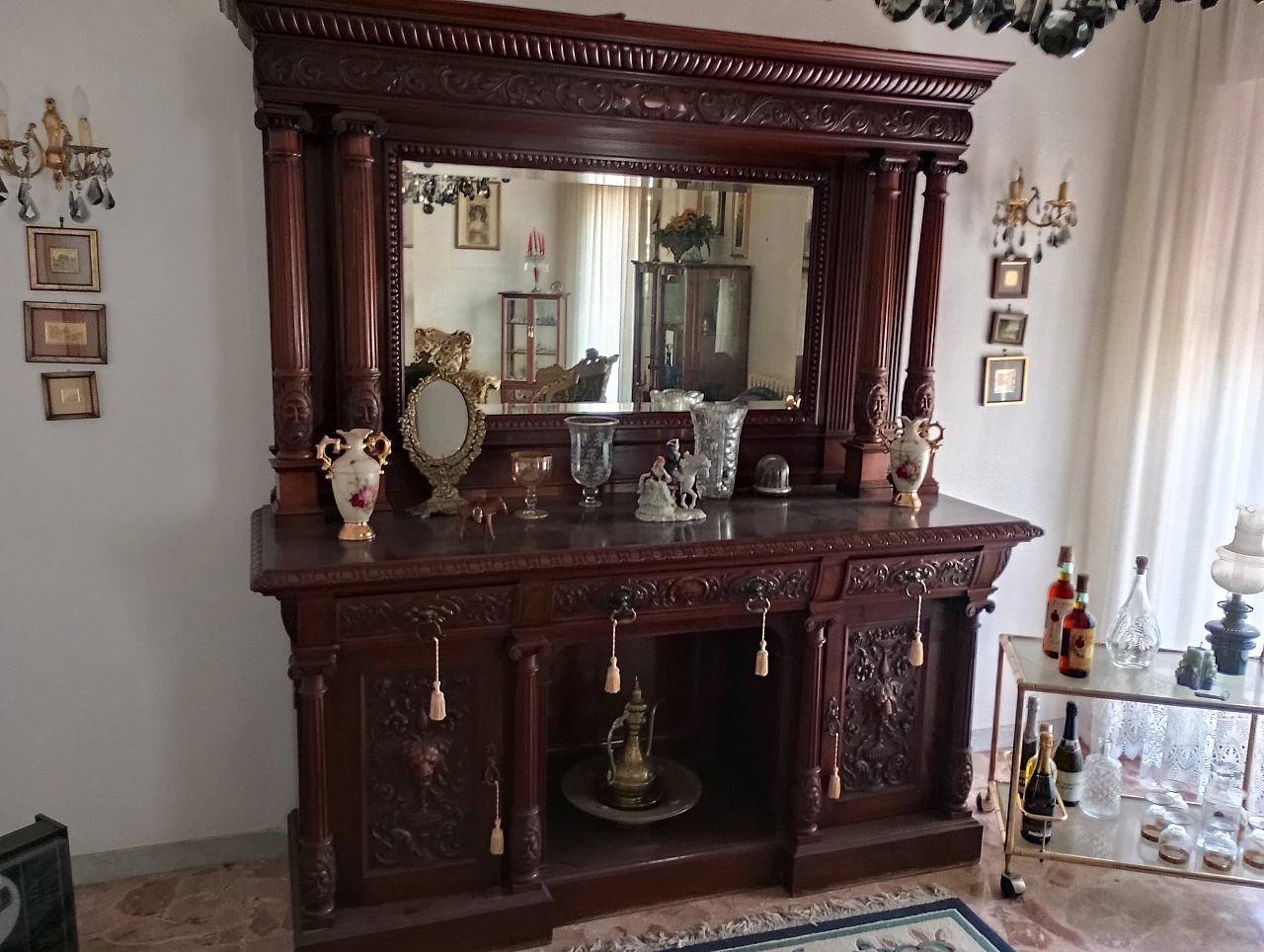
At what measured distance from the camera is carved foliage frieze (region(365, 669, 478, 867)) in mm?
2014

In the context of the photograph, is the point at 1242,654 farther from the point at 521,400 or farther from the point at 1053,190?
the point at 521,400

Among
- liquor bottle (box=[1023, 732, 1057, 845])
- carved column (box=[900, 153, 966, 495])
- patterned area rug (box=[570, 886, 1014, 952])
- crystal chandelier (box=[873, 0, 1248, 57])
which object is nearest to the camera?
crystal chandelier (box=[873, 0, 1248, 57])

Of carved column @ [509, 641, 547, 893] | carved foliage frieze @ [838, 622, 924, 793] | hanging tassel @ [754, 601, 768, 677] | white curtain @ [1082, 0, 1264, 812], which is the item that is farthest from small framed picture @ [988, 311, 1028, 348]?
carved column @ [509, 641, 547, 893]

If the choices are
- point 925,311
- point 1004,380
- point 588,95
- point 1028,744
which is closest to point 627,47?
point 588,95

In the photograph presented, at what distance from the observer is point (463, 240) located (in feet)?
7.41

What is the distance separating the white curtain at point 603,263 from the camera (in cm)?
236

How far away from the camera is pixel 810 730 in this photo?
233cm

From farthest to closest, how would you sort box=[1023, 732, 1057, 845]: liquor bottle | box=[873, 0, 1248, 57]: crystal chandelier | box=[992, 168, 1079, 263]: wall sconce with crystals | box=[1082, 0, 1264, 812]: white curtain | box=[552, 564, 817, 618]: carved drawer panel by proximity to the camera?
box=[992, 168, 1079, 263]: wall sconce with crystals → box=[1082, 0, 1264, 812]: white curtain → box=[1023, 732, 1057, 845]: liquor bottle → box=[552, 564, 817, 618]: carved drawer panel → box=[873, 0, 1248, 57]: crystal chandelier

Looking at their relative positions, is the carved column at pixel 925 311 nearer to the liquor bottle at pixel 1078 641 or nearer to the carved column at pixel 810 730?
the liquor bottle at pixel 1078 641

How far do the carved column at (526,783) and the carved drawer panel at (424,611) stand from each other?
0.15 metres

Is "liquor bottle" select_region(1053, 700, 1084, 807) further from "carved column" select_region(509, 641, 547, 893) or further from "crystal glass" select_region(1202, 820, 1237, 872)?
"carved column" select_region(509, 641, 547, 893)

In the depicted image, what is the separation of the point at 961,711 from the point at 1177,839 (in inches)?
23.7

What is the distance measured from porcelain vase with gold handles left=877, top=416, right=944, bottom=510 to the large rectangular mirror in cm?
32

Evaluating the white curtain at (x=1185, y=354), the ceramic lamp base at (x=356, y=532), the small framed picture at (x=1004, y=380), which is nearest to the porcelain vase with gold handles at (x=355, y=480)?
the ceramic lamp base at (x=356, y=532)
